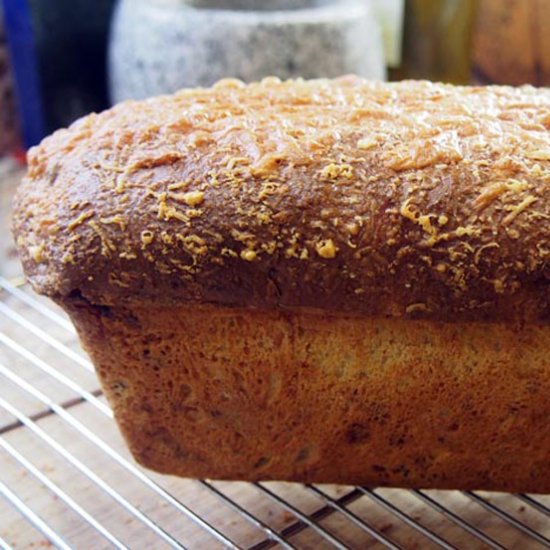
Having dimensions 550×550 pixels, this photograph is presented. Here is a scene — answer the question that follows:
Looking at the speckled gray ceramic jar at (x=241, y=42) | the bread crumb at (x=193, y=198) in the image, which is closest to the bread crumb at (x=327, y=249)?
the bread crumb at (x=193, y=198)

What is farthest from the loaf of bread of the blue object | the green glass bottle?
the blue object

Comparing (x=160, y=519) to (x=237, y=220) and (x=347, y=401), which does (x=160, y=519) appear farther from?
(x=237, y=220)

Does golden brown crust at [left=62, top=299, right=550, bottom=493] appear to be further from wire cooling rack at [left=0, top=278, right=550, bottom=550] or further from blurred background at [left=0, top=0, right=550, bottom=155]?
blurred background at [left=0, top=0, right=550, bottom=155]

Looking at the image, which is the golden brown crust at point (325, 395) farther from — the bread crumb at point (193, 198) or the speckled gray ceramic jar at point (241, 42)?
the speckled gray ceramic jar at point (241, 42)

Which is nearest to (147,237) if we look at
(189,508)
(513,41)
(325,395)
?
(325,395)

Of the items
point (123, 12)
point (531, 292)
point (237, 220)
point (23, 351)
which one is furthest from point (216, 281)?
point (123, 12)

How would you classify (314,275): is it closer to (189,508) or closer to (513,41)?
(189,508)
